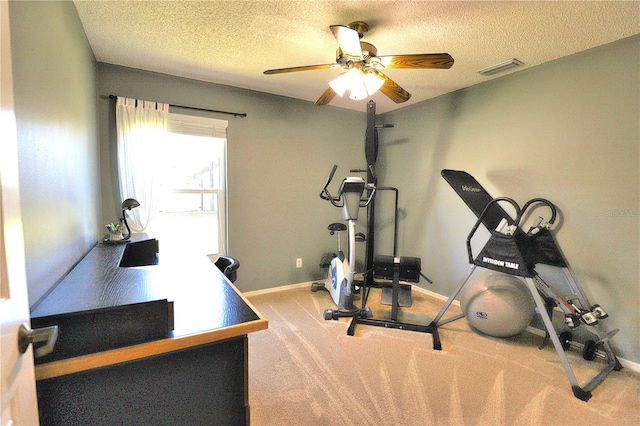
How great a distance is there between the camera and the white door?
0.54 metres

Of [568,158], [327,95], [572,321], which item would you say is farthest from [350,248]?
[568,158]

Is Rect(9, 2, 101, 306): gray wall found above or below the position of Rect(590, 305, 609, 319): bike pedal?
above

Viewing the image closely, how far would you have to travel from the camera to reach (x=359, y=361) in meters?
2.12

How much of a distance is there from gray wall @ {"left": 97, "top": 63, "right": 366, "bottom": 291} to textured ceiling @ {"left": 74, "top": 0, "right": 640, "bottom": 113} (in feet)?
1.05

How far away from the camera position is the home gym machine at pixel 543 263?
1.98 m

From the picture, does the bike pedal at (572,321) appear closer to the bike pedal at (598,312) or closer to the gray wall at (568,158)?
the bike pedal at (598,312)

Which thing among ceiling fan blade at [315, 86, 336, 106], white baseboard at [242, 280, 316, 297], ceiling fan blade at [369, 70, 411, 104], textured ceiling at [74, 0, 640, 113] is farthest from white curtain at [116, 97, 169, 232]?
ceiling fan blade at [369, 70, 411, 104]

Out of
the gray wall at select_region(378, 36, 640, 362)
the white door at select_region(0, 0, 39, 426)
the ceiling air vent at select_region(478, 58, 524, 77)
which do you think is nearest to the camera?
the white door at select_region(0, 0, 39, 426)

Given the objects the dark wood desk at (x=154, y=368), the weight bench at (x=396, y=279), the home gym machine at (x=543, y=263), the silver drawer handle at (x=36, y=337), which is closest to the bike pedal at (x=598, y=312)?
the home gym machine at (x=543, y=263)

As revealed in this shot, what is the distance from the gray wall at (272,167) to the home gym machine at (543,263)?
5.77 ft

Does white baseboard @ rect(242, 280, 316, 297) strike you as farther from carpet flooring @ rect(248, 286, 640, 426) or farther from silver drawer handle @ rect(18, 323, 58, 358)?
silver drawer handle @ rect(18, 323, 58, 358)

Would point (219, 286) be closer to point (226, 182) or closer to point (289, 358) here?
point (289, 358)

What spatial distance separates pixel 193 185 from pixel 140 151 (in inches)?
23.7

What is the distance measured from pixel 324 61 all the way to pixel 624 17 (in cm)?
207
